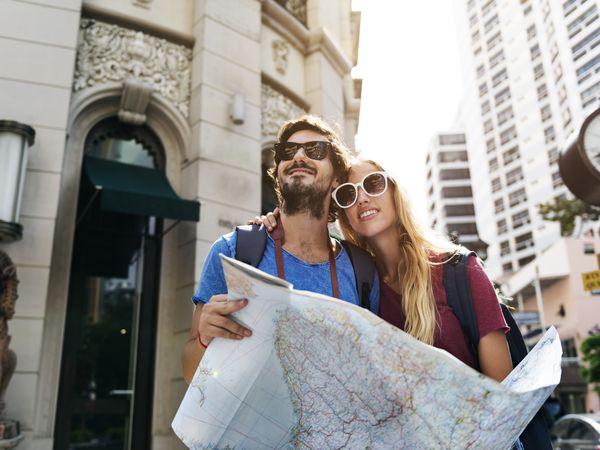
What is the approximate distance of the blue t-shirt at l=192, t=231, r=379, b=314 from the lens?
202cm

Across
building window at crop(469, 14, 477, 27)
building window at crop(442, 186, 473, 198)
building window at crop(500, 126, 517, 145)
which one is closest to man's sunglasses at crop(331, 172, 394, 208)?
building window at crop(500, 126, 517, 145)

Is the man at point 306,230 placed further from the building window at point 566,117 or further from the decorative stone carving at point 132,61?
the building window at point 566,117

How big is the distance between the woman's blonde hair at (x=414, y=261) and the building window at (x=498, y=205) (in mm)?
68570

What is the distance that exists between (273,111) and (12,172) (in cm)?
492

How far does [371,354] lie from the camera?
1.38m

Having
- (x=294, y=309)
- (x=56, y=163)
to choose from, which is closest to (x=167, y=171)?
(x=56, y=163)

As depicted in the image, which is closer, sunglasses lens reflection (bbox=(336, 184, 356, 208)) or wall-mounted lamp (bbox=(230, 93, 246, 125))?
sunglasses lens reflection (bbox=(336, 184, 356, 208))

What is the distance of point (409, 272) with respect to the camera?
220cm

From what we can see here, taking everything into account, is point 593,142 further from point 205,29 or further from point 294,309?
point 205,29

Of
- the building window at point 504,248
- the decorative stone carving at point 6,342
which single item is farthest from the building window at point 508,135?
the decorative stone carving at point 6,342

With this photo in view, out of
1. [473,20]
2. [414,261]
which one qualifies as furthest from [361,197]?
[473,20]

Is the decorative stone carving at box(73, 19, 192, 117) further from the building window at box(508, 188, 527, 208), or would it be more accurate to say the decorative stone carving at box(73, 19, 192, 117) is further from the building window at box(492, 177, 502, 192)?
the building window at box(492, 177, 502, 192)

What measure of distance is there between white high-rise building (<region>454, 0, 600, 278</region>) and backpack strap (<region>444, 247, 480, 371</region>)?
166 ft

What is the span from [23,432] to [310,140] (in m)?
5.19
